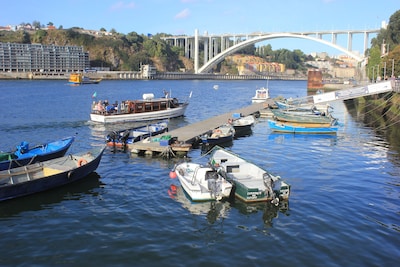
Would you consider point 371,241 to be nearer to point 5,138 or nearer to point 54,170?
point 54,170

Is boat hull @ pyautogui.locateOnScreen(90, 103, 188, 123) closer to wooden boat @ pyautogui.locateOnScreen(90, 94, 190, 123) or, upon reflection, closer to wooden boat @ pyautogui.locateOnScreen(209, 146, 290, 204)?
wooden boat @ pyautogui.locateOnScreen(90, 94, 190, 123)

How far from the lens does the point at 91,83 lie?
120000 mm

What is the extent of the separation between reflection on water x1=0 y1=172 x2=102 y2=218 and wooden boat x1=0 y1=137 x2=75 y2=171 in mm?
2362

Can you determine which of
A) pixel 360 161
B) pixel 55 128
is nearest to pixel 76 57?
pixel 55 128

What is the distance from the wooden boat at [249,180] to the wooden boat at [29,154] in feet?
26.1

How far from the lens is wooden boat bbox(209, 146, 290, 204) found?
48.2ft

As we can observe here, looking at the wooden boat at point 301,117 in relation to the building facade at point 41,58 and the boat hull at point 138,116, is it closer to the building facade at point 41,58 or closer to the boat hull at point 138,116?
the boat hull at point 138,116

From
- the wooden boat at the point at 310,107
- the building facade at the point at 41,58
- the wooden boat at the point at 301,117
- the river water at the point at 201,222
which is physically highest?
the building facade at the point at 41,58

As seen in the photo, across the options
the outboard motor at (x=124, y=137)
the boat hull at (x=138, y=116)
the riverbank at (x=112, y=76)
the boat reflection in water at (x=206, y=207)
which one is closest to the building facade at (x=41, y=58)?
the riverbank at (x=112, y=76)

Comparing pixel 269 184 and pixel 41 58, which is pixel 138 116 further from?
pixel 41 58

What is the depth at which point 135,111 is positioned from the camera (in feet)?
123

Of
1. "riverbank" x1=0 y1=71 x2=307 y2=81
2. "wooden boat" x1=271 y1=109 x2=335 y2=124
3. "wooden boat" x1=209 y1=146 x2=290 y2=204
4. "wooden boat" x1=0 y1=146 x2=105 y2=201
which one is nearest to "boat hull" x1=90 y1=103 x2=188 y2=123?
"wooden boat" x1=271 y1=109 x2=335 y2=124

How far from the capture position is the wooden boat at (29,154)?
686 inches

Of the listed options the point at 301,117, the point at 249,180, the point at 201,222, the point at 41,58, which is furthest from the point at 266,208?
the point at 41,58
